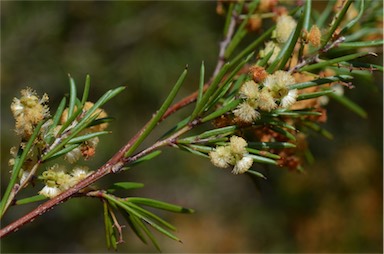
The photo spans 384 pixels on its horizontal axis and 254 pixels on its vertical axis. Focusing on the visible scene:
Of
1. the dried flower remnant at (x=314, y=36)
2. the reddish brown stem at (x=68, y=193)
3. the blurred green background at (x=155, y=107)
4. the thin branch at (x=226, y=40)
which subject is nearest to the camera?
the reddish brown stem at (x=68, y=193)

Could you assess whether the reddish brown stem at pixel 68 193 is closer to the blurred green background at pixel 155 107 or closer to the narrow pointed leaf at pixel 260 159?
the narrow pointed leaf at pixel 260 159

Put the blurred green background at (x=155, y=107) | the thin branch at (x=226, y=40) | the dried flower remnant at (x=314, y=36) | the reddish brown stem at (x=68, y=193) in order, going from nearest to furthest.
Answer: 1. the reddish brown stem at (x=68, y=193)
2. the dried flower remnant at (x=314, y=36)
3. the thin branch at (x=226, y=40)
4. the blurred green background at (x=155, y=107)

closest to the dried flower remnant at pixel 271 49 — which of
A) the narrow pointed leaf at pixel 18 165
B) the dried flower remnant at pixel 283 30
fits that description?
the dried flower remnant at pixel 283 30

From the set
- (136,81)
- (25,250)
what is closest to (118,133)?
(136,81)

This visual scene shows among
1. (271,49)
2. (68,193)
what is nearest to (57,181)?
(68,193)

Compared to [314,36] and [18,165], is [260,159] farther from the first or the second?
A: [18,165]
